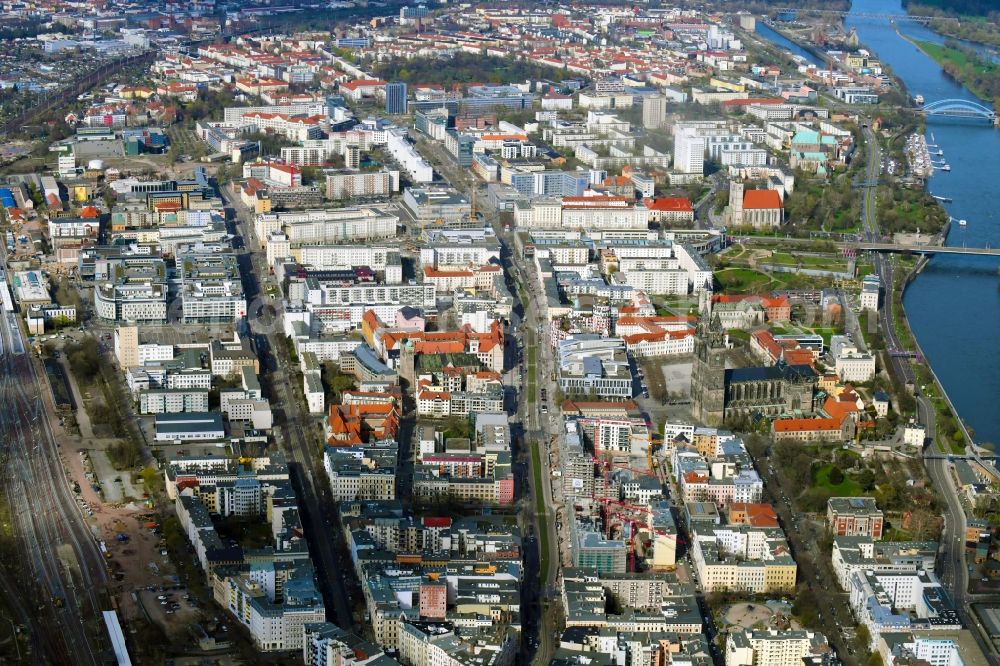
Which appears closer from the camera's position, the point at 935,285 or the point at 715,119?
the point at 935,285

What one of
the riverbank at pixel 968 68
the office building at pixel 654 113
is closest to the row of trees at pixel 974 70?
the riverbank at pixel 968 68

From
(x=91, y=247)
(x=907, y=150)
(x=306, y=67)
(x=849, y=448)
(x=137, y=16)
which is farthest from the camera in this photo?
(x=137, y=16)

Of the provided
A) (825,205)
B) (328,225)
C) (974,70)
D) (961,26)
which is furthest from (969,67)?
(328,225)

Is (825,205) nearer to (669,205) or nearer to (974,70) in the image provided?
(669,205)

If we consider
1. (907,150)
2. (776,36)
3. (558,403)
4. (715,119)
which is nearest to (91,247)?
(558,403)

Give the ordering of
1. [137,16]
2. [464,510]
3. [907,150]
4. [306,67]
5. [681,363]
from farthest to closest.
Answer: [137,16] → [306,67] → [907,150] → [681,363] → [464,510]

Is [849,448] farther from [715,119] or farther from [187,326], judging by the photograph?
[715,119]

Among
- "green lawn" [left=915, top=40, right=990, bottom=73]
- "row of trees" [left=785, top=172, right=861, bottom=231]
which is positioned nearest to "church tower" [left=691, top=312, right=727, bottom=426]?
"row of trees" [left=785, top=172, right=861, bottom=231]
